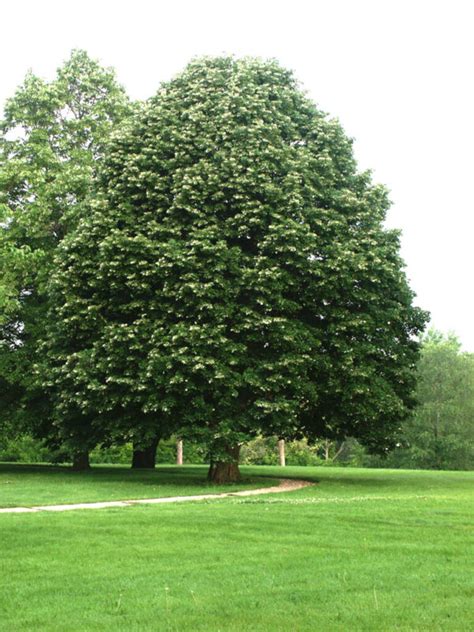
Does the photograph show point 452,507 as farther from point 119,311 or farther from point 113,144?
point 113,144

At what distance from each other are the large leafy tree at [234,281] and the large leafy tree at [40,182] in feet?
16.2

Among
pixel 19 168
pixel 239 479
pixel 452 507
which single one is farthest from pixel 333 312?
pixel 19 168

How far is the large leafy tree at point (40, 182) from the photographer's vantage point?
32.2 metres

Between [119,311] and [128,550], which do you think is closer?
[128,550]

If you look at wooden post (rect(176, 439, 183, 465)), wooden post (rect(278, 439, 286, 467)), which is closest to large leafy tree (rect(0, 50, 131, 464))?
wooden post (rect(176, 439, 183, 465))

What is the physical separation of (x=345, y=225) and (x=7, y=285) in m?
14.3

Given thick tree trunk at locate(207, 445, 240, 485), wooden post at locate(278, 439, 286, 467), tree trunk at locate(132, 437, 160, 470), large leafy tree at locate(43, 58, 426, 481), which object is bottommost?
thick tree trunk at locate(207, 445, 240, 485)

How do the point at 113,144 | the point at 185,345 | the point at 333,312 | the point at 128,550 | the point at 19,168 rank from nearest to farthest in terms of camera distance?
the point at 128,550
the point at 185,345
the point at 333,312
the point at 113,144
the point at 19,168

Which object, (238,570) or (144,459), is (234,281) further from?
Result: (144,459)

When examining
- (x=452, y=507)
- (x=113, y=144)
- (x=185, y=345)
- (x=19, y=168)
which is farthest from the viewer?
(x=19, y=168)

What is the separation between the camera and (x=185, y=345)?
23984mm

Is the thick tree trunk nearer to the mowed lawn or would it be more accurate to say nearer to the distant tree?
the mowed lawn

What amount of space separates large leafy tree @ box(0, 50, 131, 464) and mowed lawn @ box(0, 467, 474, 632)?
18239mm

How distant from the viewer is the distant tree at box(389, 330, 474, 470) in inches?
2307
